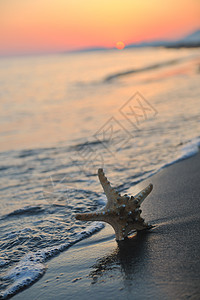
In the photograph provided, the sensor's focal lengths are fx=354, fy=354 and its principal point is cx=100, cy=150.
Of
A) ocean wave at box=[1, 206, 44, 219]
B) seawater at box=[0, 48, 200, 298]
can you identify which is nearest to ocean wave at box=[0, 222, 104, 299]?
seawater at box=[0, 48, 200, 298]

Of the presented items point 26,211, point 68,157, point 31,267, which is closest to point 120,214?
point 31,267

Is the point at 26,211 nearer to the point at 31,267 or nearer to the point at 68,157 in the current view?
the point at 31,267

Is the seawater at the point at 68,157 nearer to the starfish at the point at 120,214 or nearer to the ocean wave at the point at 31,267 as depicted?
the ocean wave at the point at 31,267

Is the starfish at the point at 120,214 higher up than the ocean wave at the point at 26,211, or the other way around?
the ocean wave at the point at 26,211

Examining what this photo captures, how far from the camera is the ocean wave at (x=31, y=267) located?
294cm

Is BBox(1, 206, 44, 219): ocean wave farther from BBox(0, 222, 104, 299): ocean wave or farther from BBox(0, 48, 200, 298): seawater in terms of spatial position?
BBox(0, 222, 104, 299): ocean wave

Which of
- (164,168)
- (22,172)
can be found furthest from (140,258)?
(22,172)

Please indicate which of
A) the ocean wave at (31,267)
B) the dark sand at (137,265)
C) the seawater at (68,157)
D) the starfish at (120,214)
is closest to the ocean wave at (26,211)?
the seawater at (68,157)

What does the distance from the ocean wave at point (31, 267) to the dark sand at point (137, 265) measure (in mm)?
74

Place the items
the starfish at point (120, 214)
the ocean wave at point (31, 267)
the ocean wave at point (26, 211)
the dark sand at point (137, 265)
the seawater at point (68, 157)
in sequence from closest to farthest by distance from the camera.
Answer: the dark sand at point (137, 265) < the ocean wave at point (31, 267) < the starfish at point (120, 214) < the seawater at point (68, 157) < the ocean wave at point (26, 211)

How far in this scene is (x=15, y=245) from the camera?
3742mm

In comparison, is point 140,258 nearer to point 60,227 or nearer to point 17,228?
point 60,227

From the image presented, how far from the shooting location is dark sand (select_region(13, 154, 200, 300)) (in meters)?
2.55

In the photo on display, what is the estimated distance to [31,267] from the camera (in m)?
3.23
